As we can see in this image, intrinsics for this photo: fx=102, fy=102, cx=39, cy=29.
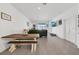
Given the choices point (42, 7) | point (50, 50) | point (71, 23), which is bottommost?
point (50, 50)

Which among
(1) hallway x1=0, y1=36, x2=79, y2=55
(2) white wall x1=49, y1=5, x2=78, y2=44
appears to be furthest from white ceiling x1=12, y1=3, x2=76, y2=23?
(1) hallway x1=0, y1=36, x2=79, y2=55

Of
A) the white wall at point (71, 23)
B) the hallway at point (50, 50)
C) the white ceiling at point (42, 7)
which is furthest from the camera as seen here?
the white wall at point (71, 23)

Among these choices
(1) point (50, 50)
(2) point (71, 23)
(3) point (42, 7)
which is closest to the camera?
(1) point (50, 50)

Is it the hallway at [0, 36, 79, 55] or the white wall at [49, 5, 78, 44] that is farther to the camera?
the white wall at [49, 5, 78, 44]

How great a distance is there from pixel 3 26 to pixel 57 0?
98.6 inches

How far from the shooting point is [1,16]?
4211 millimetres

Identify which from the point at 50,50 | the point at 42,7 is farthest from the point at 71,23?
the point at 50,50

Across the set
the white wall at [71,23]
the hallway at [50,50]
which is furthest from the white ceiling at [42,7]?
the hallway at [50,50]

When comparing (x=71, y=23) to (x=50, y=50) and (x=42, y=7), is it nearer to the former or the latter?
(x=42, y=7)

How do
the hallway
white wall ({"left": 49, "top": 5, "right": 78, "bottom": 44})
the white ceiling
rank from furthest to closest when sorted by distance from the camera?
→ white wall ({"left": 49, "top": 5, "right": 78, "bottom": 44}) → the white ceiling → the hallway

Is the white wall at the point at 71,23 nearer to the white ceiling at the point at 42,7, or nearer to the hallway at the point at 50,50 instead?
the white ceiling at the point at 42,7

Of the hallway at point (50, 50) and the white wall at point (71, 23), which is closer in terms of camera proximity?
the hallway at point (50, 50)

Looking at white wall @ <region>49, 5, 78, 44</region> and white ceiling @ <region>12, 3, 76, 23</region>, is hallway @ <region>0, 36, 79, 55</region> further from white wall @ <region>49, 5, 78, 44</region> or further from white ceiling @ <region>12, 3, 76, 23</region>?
white ceiling @ <region>12, 3, 76, 23</region>
